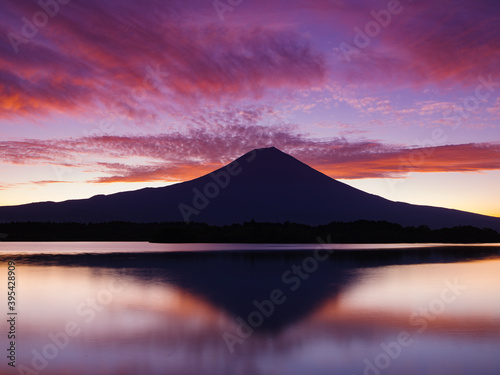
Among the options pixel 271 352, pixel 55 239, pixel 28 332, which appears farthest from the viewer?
pixel 55 239

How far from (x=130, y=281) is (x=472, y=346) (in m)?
12.5

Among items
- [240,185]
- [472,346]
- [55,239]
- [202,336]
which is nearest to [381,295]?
[472,346]

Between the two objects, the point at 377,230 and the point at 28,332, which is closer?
the point at 28,332

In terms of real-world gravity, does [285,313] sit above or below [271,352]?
above

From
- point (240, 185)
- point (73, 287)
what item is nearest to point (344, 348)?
point (73, 287)

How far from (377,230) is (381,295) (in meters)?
70.4

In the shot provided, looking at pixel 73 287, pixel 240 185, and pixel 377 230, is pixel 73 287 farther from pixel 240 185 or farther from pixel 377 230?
pixel 240 185

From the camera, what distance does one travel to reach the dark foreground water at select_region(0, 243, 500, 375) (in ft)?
23.8

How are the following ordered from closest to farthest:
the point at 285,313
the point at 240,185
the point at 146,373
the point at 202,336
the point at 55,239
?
the point at 146,373, the point at 202,336, the point at 285,313, the point at 55,239, the point at 240,185

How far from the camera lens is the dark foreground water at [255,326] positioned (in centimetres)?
725

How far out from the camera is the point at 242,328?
9.64 meters

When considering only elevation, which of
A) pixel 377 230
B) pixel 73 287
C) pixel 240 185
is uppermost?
pixel 240 185

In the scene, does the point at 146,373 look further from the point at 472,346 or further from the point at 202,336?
the point at 472,346

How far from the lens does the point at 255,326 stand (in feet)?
32.1
